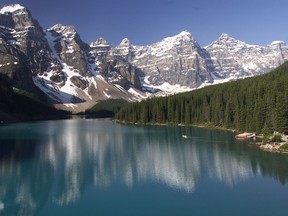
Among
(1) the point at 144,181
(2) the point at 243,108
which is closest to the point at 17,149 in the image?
(1) the point at 144,181

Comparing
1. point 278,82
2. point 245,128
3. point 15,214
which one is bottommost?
point 15,214

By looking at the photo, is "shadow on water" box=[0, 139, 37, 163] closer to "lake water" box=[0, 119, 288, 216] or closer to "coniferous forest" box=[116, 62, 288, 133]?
"lake water" box=[0, 119, 288, 216]

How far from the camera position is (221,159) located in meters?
80.5

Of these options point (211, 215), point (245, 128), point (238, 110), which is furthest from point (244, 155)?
point (238, 110)

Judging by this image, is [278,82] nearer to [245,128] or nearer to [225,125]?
[245,128]

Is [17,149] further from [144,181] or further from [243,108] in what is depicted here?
[243,108]

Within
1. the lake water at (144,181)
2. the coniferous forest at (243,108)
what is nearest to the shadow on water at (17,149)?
the lake water at (144,181)

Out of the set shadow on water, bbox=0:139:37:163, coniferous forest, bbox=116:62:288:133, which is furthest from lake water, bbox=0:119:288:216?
coniferous forest, bbox=116:62:288:133

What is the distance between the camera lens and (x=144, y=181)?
207 feet

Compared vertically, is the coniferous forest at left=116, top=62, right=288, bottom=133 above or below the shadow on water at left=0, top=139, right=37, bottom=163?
above

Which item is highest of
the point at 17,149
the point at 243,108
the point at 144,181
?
the point at 243,108

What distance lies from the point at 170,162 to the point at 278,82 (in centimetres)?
6784

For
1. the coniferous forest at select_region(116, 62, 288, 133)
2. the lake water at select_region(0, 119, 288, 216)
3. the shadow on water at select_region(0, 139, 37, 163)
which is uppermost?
the coniferous forest at select_region(116, 62, 288, 133)

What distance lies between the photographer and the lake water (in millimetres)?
48438
